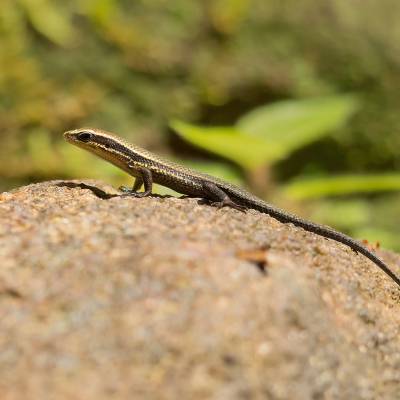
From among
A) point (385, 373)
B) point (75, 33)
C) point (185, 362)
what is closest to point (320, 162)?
point (75, 33)

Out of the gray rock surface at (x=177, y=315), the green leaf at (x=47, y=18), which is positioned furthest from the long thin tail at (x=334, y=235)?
the green leaf at (x=47, y=18)

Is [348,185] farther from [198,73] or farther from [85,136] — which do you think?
[198,73]

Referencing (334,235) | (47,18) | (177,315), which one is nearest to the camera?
(177,315)

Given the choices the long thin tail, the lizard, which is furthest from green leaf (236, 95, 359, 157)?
the long thin tail

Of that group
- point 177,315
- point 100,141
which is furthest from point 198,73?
point 177,315

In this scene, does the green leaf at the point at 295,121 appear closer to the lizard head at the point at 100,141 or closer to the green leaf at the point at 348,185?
the green leaf at the point at 348,185

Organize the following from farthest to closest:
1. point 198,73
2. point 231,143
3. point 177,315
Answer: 1. point 198,73
2. point 231,143
3. point 177,315

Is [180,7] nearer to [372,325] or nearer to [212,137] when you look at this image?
[212,137]
